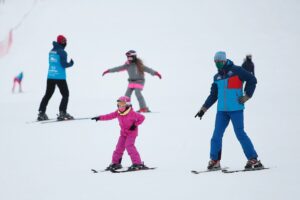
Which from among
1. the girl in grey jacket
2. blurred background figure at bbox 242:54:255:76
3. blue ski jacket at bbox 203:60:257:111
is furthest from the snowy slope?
blurred background figure at bbox 242:54:255:76

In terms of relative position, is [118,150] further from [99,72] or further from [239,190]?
[99,72]

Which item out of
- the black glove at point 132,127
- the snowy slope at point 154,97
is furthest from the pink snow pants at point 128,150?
the snowy slope at point 154,97

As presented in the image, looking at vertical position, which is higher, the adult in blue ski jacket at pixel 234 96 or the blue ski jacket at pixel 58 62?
the blue ski jacket at pixel 58 62

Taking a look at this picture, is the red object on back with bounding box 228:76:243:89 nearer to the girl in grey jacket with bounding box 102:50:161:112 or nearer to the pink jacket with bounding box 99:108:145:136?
the pink jacket with bounding box 99:108:145:136

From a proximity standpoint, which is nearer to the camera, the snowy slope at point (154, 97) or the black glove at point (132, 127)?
the snowy slope at point (154, 97)

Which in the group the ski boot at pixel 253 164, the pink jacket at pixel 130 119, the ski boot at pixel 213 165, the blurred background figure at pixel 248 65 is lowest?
the ski boot at pixel 213 165

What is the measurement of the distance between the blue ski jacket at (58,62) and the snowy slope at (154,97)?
4.08ft

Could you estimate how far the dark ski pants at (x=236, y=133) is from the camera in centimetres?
653

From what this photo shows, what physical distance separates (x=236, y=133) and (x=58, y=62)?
20.4 feet

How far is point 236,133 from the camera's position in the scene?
6.62 meters

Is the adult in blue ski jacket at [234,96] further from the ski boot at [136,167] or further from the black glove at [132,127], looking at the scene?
the black glove at [132,127]

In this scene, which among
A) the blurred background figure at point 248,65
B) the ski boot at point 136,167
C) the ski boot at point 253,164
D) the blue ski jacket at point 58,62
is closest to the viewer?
the ski boot at point 253,164

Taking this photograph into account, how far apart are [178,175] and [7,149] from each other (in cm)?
338

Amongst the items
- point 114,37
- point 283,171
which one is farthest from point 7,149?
point 114,37
